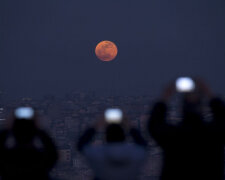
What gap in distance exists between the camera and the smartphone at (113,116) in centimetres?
327

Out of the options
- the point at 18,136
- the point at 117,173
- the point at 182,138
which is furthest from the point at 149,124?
the point at 18,136

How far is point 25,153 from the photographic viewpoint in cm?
327

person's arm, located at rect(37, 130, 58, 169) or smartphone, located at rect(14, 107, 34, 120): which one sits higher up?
smartphone, located at rect(14, 107, 34, 120)

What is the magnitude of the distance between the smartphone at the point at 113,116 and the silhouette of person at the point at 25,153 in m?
0.52

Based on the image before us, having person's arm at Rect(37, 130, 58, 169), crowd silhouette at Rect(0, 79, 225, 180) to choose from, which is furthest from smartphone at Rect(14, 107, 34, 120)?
person's arm at Rect(37, 130, 58, 169)

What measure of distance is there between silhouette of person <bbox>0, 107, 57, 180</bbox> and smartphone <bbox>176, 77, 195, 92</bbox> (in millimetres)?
1180

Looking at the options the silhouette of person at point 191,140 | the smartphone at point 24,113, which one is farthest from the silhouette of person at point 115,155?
the smartphone at point 24,113

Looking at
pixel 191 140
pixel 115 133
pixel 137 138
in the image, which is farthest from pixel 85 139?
pixel 191 140

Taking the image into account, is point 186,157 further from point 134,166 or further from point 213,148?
point 134,166

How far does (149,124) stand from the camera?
3.23 meters

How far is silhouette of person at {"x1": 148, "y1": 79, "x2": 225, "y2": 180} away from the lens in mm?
3188

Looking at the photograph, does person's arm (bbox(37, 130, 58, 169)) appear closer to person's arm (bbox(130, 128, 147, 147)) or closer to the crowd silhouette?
the crowd silhouette

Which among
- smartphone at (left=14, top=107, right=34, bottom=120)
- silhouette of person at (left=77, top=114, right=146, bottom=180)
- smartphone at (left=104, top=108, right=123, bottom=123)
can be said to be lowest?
silhouette of person at (left=77, top=114, right=146, bottom=180)

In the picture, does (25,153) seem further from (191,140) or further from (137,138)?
(191,140)
